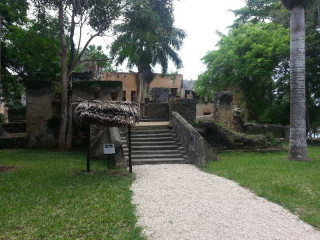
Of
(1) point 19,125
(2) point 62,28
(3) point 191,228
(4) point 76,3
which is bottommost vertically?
(3) point 191,228

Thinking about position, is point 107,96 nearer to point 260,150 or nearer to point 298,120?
point 260,150

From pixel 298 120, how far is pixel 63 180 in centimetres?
868

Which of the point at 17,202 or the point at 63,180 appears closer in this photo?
the point at 17,202

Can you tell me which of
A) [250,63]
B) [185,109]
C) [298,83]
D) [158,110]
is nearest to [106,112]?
[185,109]

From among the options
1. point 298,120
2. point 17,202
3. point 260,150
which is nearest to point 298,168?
point 298,120

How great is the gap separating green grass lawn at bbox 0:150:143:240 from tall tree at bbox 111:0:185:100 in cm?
806

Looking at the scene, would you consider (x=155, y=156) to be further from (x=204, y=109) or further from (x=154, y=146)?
(x=204, y=109)

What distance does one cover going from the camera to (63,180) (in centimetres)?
878

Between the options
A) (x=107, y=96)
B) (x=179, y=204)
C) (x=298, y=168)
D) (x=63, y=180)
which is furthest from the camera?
(x=107, y=96)

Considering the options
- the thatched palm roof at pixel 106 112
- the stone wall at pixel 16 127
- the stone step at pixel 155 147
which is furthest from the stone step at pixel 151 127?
the stone wall at pixel 16 127

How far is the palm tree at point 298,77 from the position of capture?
12.3 meters

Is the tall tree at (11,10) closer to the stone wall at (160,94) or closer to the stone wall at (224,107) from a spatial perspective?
the stone wall at (160,94)

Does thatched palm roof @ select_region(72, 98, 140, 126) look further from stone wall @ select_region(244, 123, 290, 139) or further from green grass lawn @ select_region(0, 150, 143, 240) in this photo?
stone wall @ select_region(244, 123, 290, 139)

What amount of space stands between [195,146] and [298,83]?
4518 mm
